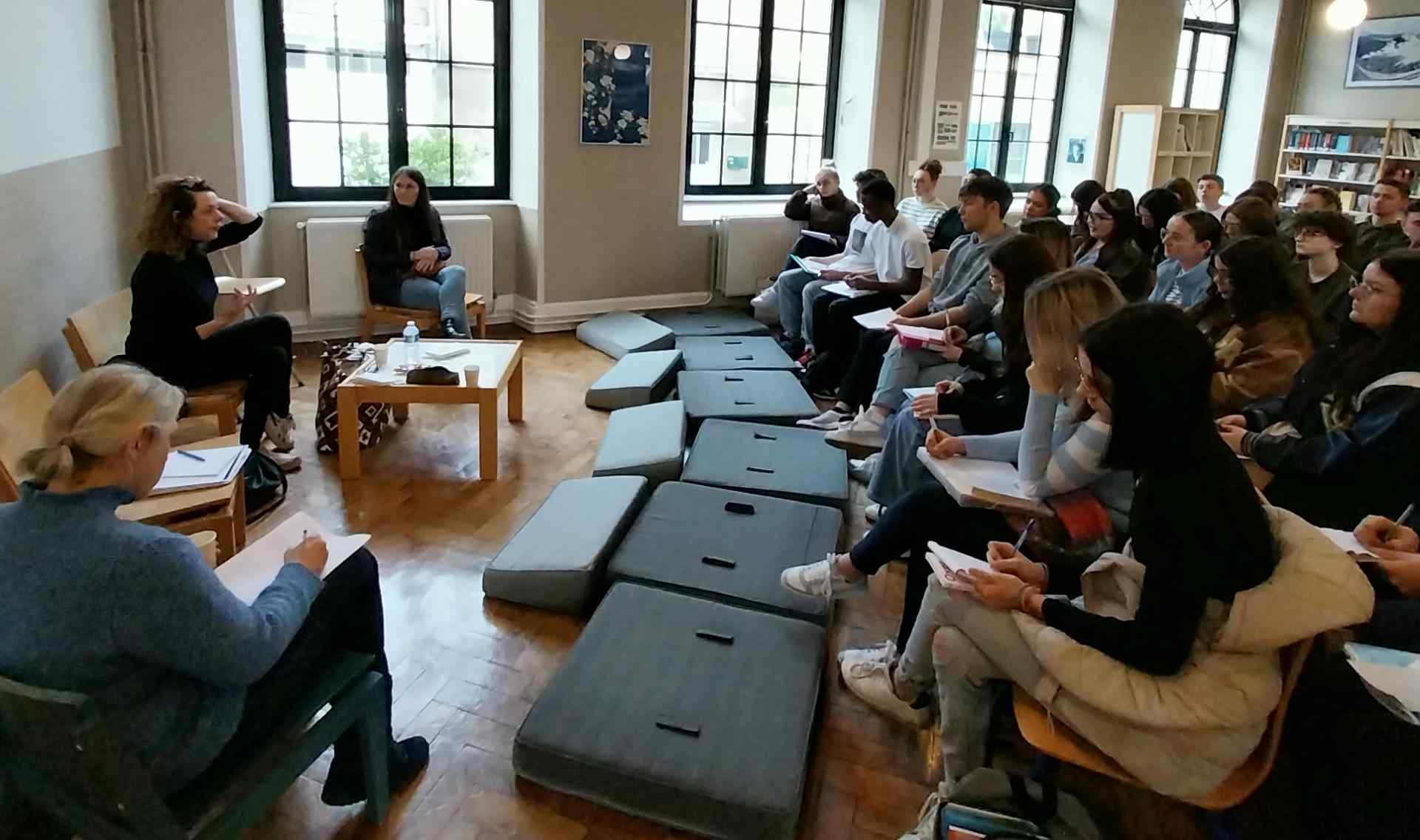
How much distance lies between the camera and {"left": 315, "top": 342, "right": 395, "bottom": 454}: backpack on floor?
14.2 ft

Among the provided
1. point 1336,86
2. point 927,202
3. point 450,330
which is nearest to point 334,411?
point 450,330

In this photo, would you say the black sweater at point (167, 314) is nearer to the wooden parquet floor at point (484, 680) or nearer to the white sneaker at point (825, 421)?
the wooden parquet floor at point (484, 680)

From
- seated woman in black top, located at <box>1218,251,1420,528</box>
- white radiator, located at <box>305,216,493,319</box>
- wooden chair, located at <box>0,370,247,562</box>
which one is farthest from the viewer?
white radiator, located at <box>305,216,493,319</box>

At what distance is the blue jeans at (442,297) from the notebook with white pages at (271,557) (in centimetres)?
336

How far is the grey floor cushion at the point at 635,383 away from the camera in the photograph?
5.04 m

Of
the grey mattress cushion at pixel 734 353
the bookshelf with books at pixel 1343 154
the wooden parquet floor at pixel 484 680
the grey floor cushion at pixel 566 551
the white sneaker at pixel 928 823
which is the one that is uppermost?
the bookshelf with books at pixel 1343 154

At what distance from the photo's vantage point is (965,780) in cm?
206

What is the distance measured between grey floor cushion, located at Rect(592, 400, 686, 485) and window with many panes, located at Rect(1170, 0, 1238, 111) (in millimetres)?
7000

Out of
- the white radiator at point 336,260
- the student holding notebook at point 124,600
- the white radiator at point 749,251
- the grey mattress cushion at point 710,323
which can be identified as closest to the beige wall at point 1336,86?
the white radiator at point 749,251

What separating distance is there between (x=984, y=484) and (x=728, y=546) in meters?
0.92

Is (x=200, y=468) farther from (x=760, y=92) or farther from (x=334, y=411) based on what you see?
(x=760, y=92)

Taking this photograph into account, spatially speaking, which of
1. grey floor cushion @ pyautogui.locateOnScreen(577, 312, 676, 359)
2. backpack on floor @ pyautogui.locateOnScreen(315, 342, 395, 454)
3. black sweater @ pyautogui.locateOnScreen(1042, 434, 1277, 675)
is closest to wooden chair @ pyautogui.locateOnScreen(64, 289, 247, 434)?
backpack on floor @ pyautogui.locateOnScreen(315, 342, 395, 454)

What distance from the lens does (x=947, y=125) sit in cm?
772

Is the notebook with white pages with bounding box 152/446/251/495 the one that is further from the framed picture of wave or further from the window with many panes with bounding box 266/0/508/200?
the framed picture of wave
